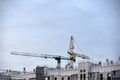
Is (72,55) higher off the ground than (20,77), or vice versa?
(72,55)

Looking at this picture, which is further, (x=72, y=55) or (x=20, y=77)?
(x=72, y=55)

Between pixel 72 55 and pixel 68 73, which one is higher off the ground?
pixel 72 55

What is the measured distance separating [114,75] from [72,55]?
5458 centimetres

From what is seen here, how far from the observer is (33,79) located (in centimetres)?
11525

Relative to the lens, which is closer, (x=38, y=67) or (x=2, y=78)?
(x=38, y=67)

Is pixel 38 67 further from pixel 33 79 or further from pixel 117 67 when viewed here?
pixel 117 67

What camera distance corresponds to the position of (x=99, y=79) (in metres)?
90.1

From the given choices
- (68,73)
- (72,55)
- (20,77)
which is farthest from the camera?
(72,55)

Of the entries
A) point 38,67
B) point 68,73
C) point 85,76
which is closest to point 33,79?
point 38,67

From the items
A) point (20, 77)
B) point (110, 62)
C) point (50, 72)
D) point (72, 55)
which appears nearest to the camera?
point (110, 62)

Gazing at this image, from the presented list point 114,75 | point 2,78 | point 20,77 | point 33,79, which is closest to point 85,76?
point 114,75

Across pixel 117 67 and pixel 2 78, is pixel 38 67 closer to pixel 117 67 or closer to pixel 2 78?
pixel 2 78

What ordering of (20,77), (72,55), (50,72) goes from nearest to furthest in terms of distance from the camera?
(50,72), (20,77), (72,55)

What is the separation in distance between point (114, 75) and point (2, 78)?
2310 inches
